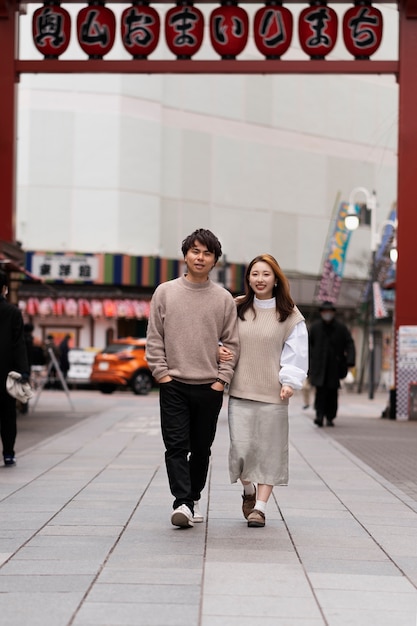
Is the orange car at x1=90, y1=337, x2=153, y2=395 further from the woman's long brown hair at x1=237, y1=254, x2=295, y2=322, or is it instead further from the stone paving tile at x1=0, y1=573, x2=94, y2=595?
the stone paving tile at x1=0, y1=573, x2=94, y2=595

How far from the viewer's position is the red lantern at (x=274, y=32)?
67.6ft

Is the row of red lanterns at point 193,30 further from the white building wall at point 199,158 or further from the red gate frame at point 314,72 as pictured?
the white building wall at point 199,158

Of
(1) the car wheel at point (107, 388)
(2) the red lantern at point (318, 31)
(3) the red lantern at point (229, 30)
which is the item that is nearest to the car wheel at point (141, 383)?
(1) the car wheel at point (107, 388)

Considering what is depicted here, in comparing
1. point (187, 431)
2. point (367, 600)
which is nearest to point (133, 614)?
point (367, 600)

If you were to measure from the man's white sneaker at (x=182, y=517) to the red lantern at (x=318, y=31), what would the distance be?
48.9ft

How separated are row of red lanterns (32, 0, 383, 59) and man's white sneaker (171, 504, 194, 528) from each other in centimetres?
1479

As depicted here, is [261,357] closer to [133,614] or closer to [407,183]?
[133,614]

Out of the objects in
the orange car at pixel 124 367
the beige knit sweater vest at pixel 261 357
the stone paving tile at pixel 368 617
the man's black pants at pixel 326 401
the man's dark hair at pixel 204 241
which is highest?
the man's dark hair at pixel 204 241

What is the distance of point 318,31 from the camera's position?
67.5 feet

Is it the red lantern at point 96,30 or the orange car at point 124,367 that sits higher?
the red lantern at point 96,30

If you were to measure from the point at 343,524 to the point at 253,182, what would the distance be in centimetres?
3951

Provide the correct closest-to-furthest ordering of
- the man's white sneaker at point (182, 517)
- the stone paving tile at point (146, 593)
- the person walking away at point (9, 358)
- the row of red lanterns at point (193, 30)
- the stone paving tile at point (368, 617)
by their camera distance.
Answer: the stone paving tile at point (368, 617) → the stone paving tile at point (146, 593) → the man's white sneaker at point (182, 517) → the person walking away at point (9, 358) → the row of red lanterns at point (193, 30)

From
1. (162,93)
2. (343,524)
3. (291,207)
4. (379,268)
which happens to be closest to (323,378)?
(343,524)

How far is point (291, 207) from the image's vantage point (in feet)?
157
